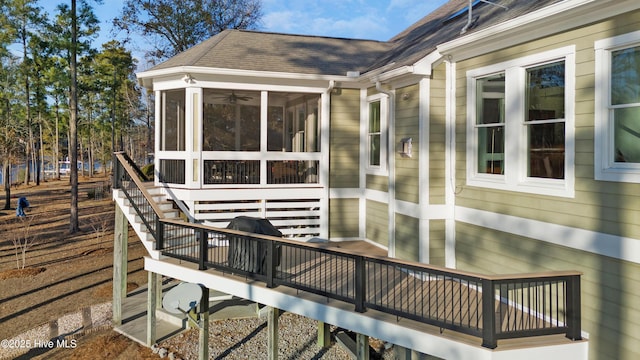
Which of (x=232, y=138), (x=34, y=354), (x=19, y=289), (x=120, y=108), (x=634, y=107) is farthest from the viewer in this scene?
(x=120, y=108)

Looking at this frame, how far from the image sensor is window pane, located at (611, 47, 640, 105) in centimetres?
410

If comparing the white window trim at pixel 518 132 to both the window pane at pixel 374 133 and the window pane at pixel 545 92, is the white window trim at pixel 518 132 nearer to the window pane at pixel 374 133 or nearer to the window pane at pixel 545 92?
→ the window pane at pixel 545 92

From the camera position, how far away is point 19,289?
39.3 ft

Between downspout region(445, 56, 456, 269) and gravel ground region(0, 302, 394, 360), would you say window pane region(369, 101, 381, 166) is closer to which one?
downspout region(445, 56, 456, 269)

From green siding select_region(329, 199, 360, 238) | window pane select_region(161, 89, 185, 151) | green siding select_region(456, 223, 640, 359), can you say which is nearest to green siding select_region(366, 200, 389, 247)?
green siding select_region(329, 199, 360, 238)

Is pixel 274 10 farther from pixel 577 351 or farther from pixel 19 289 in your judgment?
pixel 577 351

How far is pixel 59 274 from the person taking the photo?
1332cm

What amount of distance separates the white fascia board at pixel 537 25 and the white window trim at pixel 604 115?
12.0 inches

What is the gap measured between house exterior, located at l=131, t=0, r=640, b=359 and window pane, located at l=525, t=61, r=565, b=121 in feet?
0.06

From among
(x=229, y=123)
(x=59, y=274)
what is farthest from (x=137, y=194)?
(x=229, y=123)

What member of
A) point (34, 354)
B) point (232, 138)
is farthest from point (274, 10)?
point (34, 354)

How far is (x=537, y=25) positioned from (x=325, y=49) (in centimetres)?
724

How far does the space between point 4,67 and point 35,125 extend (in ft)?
44.1

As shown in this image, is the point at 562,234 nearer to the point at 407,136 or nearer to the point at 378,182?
the point at 407,136
